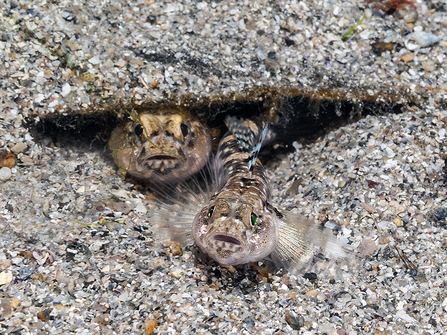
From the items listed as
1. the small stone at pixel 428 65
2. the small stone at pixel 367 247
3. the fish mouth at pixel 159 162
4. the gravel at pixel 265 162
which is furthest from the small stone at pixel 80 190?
the small stone at pixel 428 65

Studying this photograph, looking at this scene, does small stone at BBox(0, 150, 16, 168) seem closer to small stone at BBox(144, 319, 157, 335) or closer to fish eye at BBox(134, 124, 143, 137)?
fish eye at BBox(134, 124, 143, 137)

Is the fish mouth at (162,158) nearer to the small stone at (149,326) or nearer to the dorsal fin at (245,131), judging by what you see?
the dorsal fin at (245,131)

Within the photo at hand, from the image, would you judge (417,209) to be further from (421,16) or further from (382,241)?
(421,16)

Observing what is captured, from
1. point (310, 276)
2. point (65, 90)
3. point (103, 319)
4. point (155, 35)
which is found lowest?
point (310, 276)

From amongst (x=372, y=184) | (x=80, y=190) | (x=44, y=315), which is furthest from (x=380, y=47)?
(x=44, y=315)

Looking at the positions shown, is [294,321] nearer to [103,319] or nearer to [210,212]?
[210,212]

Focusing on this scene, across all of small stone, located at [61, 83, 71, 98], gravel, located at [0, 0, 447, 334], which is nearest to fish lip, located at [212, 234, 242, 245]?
gravel, located at [0, 0, 447, 334]

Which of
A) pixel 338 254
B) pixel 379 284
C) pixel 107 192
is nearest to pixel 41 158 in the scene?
pixel 107 192
